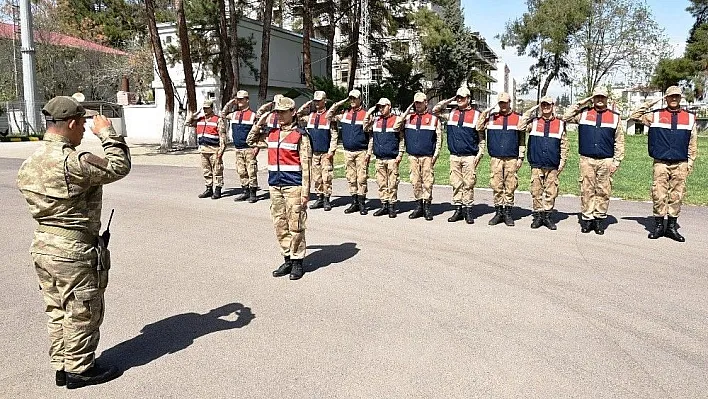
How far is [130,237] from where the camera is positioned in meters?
8.94

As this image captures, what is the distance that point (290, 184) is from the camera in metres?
6.71

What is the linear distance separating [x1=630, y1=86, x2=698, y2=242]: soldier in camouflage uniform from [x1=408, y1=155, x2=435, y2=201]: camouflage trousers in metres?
3.41

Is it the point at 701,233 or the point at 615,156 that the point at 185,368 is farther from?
the point at 701,233

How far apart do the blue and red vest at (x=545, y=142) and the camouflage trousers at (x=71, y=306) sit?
23.1 feet

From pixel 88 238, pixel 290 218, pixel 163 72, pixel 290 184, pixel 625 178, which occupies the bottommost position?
pixel 625 178

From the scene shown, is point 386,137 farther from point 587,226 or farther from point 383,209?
point 587,226

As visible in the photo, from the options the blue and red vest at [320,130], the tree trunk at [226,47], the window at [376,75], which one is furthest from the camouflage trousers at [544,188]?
the window at [376,75]

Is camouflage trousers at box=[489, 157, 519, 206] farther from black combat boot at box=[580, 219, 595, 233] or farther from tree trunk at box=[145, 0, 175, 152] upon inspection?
tree trunk at box=[145, 0, 175, 152]

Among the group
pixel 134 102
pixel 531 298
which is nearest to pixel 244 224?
pixel 531 298

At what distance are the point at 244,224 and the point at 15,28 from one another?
124 ft

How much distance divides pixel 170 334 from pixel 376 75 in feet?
120

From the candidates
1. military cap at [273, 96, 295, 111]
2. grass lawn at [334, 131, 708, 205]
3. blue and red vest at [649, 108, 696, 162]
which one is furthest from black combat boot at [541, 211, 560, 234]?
military cap at [273, 96, 295, 111]

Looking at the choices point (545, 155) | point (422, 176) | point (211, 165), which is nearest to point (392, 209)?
point (422, 176)

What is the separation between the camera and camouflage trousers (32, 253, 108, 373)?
12.9 feet
